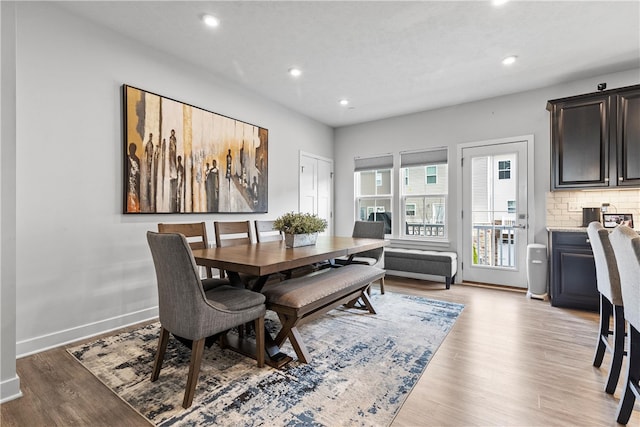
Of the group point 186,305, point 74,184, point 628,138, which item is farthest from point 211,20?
point 628,138

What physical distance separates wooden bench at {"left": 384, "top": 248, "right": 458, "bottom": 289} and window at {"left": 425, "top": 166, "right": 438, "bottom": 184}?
3.91 feet

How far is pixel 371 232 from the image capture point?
410cm

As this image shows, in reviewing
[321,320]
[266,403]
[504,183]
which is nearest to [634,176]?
[504,183]

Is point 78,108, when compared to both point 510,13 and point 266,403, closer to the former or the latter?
point 266,403

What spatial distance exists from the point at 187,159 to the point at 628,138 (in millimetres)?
4938

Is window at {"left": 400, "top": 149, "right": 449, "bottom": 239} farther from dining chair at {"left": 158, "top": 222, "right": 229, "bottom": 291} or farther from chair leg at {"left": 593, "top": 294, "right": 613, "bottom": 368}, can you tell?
dining chair at {"left": 158, "top": 222, "right": 229, "bottom": 291}

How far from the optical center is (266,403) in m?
1.69

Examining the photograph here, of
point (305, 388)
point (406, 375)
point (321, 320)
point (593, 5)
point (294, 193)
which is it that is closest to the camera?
point (305, 388)

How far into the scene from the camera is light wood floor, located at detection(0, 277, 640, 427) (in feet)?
5.19

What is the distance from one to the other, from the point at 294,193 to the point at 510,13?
350 cm

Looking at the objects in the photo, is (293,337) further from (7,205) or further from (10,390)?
(7,205)

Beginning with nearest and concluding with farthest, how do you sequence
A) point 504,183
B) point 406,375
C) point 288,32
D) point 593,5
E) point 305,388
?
point 305,388, point 406,375, point 593,5, point 288,32, point 504,183

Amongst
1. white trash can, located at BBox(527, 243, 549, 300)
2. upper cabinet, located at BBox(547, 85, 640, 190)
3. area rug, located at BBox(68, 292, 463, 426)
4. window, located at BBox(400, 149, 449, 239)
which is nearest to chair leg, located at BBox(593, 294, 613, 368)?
area rug, located at BBox(68, 292, 463, 426)

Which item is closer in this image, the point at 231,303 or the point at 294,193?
the point at 231,303
